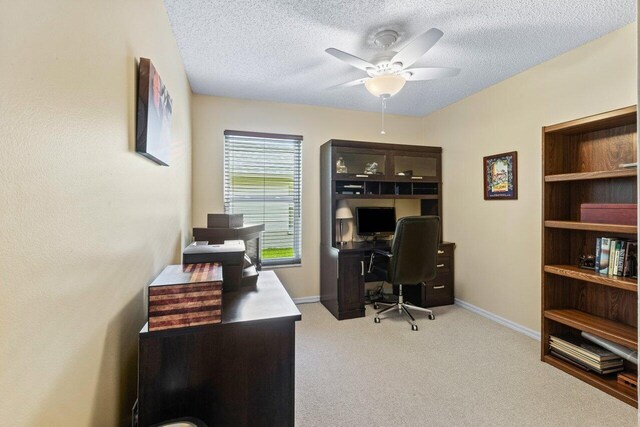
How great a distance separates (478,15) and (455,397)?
2609mm

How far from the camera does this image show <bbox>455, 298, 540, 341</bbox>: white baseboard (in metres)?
2.83

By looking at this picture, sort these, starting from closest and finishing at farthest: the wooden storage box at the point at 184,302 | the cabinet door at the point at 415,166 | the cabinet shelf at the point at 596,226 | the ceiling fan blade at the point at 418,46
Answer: the wooden storage box at the point at 184,302 < the ceiling fan blade at the point at 418,46 < the cabinet shelf at the point at 596,226 < the cabinet door at the point at 415,166

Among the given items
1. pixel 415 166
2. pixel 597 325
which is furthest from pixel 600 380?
pixel 415 166

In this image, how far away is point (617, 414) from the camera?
5.89ft

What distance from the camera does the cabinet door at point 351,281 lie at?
3.30m

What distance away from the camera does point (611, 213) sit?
2.02 m

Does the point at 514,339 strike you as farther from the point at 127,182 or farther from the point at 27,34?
the point at 27,34

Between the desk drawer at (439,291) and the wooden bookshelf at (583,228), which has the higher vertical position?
the wooden bookshelf at (583,228)

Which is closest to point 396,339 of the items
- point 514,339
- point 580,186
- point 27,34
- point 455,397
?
point 455,397

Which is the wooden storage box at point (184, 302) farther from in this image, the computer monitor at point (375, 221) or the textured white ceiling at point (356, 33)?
the computer monitor at point (375, 221)

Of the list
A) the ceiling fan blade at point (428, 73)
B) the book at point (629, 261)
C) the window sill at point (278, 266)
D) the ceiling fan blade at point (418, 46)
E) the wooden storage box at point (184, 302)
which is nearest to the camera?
the wooden storage box at point (184, 302)

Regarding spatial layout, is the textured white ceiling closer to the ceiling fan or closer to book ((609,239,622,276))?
the ceiling fan

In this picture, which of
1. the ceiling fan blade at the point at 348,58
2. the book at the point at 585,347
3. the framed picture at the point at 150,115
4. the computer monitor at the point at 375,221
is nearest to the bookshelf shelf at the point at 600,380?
the book at the point at 585,347

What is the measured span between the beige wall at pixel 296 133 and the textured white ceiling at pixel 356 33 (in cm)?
43
